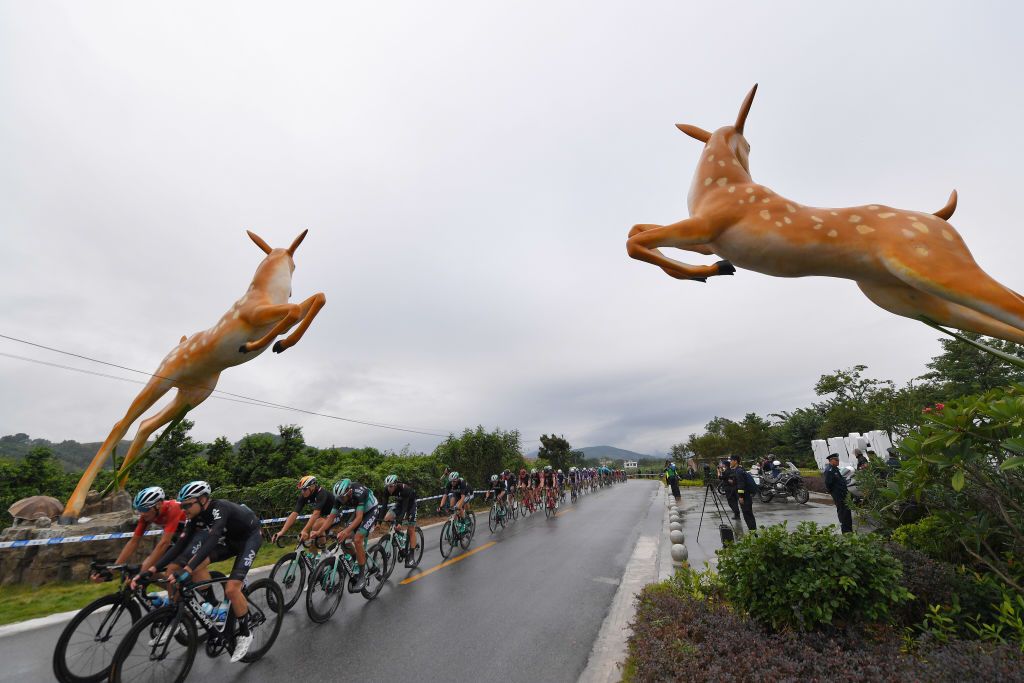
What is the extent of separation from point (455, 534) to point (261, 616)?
225 inches

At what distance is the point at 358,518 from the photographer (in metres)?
6.64

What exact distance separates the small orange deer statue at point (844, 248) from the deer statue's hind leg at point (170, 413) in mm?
3484

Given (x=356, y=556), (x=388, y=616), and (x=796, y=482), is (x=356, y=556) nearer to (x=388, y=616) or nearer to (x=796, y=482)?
(x=388, y=616)

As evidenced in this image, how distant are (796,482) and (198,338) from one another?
18659 millimetres

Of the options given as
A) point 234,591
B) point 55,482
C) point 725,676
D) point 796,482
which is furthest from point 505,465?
point 725,676

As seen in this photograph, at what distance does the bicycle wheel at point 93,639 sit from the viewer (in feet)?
12.5

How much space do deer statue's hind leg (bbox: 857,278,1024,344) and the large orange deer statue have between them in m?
3.83

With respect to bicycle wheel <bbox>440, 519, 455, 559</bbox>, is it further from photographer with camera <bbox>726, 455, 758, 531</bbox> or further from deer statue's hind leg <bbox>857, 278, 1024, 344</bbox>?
deer statue's hind leg <bbox>857, 278, 1024, 344</bbox>

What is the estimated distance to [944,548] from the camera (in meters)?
5.03

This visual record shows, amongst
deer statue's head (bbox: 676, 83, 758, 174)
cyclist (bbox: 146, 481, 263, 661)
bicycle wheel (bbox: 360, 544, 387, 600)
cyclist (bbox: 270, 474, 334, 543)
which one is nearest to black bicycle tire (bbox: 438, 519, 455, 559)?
bicycle wheel (bbox: 360, 544, 387, 600)

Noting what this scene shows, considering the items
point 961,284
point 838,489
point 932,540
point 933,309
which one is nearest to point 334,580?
point 933,309

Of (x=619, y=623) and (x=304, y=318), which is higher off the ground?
(x=304, y=318)

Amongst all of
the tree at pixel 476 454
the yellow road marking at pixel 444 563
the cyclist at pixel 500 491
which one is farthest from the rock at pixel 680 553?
the tree at pixel 476 454

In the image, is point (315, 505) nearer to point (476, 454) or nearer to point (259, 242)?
point (259, 242)
